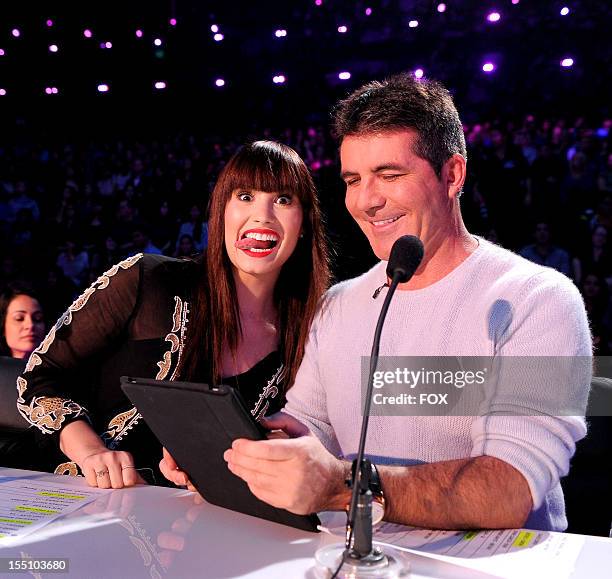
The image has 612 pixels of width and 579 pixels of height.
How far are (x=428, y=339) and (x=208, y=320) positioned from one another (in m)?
0.79

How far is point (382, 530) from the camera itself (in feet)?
4.23

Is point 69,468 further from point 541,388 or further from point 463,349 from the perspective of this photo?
point 541,388

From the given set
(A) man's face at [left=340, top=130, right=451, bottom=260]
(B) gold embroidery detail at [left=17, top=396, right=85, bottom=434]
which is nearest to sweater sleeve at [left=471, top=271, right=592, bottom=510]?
(A) man's face at [left=340, top=130, right=451, bottom=260]

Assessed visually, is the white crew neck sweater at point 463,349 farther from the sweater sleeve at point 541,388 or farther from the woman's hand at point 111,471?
the woman's hand at point 111,471

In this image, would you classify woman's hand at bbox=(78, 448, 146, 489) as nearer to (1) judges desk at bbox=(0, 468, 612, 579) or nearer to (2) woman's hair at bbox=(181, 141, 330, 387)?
(1) judges desk at bbox=(0, 468, 612, 579)

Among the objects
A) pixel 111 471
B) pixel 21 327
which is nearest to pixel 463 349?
pixel 111 471

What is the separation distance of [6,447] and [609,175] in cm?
549

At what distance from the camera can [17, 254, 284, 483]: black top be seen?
6.79 feet

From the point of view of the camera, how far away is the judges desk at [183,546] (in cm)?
109

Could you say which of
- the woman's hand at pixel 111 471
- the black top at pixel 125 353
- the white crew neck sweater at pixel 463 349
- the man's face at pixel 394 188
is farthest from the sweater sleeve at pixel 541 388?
the black top at pixel 125 353

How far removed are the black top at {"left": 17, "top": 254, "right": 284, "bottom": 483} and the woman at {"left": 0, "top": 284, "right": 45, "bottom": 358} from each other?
135 centimetres

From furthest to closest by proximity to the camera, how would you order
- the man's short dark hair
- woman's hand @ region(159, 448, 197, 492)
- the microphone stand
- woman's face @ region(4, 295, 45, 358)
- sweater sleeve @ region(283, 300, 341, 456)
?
woman's face @ region(4, 295, 45, 358) < sweater sleeve @ region(283, 300, 341, 456) < the man's short dark hair < woman's hand @ region(159, 448, 197, 492) < the microphone stand

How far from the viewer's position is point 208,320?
2.16 meters

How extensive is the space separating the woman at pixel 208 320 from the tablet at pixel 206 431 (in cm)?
74
